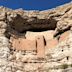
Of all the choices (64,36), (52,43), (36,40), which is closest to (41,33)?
(36,40)

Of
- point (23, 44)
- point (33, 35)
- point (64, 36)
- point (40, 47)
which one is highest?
point (33, 35)

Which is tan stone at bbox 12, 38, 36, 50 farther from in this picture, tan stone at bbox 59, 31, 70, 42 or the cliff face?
tan stone at bbox 59, 31, 70, 42

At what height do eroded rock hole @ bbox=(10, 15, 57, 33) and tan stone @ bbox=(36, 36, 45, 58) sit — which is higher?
eroded rock hole @ bbox=(10, 15, 57, 33)

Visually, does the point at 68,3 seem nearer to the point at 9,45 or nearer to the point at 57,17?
the point at 57,17

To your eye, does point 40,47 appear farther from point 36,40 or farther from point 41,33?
point 41,33

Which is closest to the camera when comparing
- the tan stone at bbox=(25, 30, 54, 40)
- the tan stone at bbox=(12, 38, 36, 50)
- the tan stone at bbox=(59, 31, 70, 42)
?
the tan stone at bbox=(59, 31, 70, 42)

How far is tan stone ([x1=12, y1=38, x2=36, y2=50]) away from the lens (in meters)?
14.0

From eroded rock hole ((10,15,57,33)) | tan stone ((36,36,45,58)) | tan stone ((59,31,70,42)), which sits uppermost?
eroded rock hole ((10,15,57,33))

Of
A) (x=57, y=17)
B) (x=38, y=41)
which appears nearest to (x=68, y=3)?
(x=57, y=17)

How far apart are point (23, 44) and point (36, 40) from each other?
0.73 meters

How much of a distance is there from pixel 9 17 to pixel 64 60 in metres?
4.05

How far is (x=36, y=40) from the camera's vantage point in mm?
14398

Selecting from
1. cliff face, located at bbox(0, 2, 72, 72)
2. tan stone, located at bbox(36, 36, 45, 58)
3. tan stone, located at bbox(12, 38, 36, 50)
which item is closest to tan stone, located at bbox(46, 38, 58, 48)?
cliff face, located at bbox(0, 2, 72, 72)

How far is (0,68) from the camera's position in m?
12.6
